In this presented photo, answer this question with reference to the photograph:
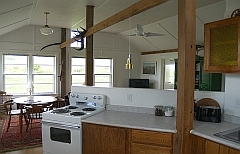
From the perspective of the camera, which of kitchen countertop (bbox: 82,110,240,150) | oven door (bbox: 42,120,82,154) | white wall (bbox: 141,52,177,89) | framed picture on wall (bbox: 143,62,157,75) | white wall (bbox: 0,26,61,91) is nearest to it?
kitchen countertop (bbox: 82,110,240,150)

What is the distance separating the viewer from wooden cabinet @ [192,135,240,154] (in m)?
1.81

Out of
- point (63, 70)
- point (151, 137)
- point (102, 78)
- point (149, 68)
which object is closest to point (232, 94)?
point (151, 137)

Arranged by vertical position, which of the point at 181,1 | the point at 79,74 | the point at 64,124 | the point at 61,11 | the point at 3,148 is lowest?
the point at 3,148

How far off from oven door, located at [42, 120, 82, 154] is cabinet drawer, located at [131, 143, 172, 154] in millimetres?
747

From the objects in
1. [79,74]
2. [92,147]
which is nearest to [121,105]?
[92,147]

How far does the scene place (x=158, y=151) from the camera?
2.30 metres

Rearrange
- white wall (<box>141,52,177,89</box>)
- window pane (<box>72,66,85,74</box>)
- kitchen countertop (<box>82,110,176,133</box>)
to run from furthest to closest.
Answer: white wall (<box>141,52,177,89</box>) → window pane (<box>72,66,85,74</box>) → kitchen countertop (<box>82,110,176,133</box>)

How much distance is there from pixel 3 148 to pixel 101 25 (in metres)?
2.76

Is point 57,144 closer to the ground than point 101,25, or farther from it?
closer to the ground

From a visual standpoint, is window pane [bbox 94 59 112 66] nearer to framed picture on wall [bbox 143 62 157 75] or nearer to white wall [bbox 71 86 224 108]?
framed picture on wall [bbox 143 62 157 75]

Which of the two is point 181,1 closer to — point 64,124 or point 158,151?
point 158,151

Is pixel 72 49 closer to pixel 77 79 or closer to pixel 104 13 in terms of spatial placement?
pixel 77 79

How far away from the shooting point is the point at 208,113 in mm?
2570

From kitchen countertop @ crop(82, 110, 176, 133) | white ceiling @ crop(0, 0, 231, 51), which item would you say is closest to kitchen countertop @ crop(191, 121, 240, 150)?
kitchen countertop @ crop(82, 110, 176, 133)
